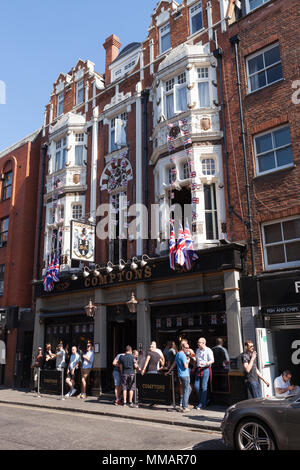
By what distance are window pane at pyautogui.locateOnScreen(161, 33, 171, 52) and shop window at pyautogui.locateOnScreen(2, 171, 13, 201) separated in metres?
12.6

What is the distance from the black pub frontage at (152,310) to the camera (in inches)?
518

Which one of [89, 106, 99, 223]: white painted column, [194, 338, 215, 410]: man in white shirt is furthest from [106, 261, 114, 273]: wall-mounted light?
[194, 338, 215, 410]: man in white shirt

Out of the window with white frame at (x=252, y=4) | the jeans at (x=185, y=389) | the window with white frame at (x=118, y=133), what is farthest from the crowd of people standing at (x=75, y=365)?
the window with white frame at (x=252, y=4)

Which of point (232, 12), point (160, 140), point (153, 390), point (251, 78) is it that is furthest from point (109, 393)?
point (232, 12)

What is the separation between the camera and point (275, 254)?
43.4ft

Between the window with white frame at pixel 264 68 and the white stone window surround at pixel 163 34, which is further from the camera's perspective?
the white stone window surround at pixel 163 34

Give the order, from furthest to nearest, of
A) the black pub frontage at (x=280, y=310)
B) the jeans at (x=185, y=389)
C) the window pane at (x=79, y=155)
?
1. the window pane at (x=79, y=155)
2. the black pub frontage at (x=280, y=310)
3. the jeans at (x=185, y=389)

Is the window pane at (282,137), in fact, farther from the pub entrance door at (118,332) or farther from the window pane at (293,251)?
the pub entrance door at (118,332)

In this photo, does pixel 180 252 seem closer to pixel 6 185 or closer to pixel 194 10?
pixel 194 10

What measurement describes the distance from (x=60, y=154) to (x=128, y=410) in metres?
14.7

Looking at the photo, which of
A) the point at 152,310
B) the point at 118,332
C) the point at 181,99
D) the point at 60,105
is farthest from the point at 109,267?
the point at 60,105

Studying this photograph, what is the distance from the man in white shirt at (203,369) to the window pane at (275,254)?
3.53 meters

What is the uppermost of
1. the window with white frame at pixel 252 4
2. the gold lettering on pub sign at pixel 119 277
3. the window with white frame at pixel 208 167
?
the window with white frame at pixel 252 4

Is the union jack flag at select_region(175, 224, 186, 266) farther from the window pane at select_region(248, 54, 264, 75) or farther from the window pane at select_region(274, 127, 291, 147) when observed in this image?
the window pane at select_region(248, 54, 264, 75)
